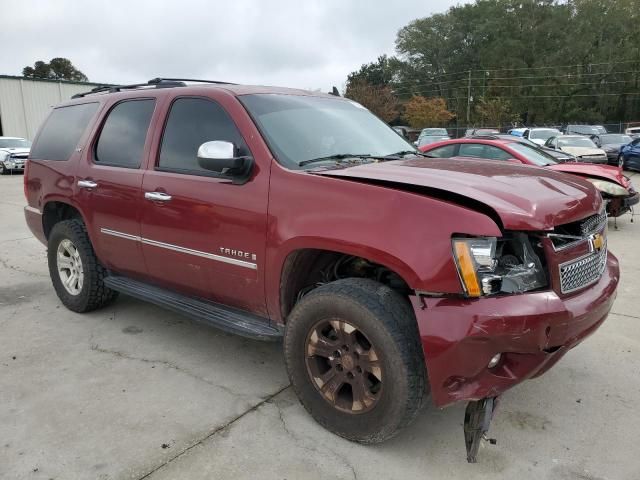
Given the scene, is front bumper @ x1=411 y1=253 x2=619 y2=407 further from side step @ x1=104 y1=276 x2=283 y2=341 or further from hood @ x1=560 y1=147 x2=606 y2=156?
hood @ x1=560 y1=147 x2=606 y2=156

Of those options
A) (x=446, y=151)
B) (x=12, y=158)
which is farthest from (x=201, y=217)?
(x=12, y=158)

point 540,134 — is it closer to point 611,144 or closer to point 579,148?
point 611,144

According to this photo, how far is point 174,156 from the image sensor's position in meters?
3.71

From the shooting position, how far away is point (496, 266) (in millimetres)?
2467

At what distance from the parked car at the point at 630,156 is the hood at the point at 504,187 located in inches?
723

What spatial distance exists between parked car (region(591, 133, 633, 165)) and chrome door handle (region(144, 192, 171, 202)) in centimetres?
2034

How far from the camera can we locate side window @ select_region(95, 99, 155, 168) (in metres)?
3.99

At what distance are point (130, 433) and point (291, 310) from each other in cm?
112

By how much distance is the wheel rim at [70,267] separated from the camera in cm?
479

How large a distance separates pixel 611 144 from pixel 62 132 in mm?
22413

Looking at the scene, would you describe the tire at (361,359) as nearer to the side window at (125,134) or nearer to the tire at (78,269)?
the side window at (125,134)

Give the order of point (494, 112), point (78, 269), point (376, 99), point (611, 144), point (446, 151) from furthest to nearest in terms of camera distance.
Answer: point (494, 112) → point (376, 99) → point (611, 144) → point (446, 151) → point (78, 269)

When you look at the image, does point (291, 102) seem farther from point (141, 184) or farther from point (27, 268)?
point (27, 268)

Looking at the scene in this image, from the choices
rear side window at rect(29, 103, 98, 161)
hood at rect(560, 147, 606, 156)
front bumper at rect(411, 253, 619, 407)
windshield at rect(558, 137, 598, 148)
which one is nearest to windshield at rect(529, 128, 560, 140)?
windshield at rect(558, 137, 598, 148)
